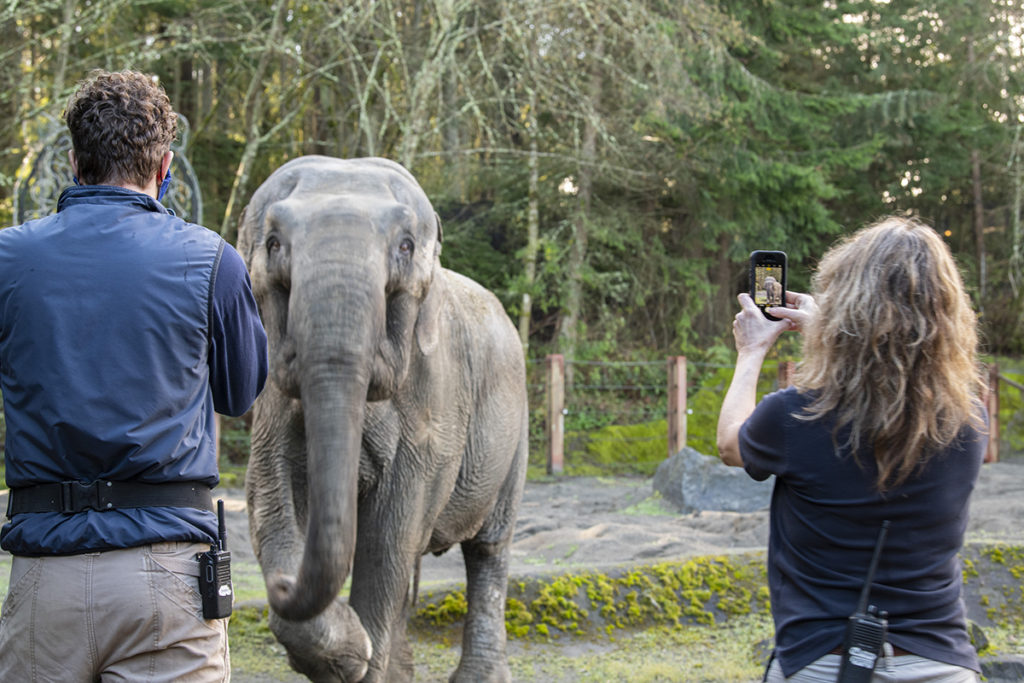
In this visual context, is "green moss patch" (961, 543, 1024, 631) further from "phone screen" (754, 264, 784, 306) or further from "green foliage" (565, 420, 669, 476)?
"green foliage" (565, 420, 669, 476)

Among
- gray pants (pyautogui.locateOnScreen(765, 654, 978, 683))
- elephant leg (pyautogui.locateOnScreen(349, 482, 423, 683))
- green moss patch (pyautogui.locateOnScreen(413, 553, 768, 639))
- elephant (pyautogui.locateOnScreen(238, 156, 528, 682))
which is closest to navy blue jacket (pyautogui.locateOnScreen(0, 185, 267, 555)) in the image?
elephant (pyautogui.locateOnScreen(238, 156, 528, 682))

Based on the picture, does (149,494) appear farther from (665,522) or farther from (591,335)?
(591,335)

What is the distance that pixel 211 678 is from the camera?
2.43 metres

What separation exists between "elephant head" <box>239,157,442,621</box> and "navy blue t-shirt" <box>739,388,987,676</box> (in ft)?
4.35

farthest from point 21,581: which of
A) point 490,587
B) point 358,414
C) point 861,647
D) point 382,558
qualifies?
point 490,587

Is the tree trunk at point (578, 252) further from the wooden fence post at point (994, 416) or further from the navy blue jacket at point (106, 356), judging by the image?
the navy blue jacket at point (106, 356)

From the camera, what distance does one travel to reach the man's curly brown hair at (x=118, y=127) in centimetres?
243

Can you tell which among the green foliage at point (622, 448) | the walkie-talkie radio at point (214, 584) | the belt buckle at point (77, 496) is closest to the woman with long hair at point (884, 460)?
the walkie-talkie radio at point (214, 584)

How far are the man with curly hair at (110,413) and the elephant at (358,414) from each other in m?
0.73

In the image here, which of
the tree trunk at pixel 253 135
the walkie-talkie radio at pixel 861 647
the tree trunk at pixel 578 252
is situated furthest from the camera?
the tree trunk at pixel 578 252

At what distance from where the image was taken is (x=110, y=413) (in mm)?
2363

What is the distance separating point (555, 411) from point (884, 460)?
12.4 m

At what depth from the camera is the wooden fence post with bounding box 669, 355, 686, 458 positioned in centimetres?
1470

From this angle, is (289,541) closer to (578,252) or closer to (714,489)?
(714,489)
